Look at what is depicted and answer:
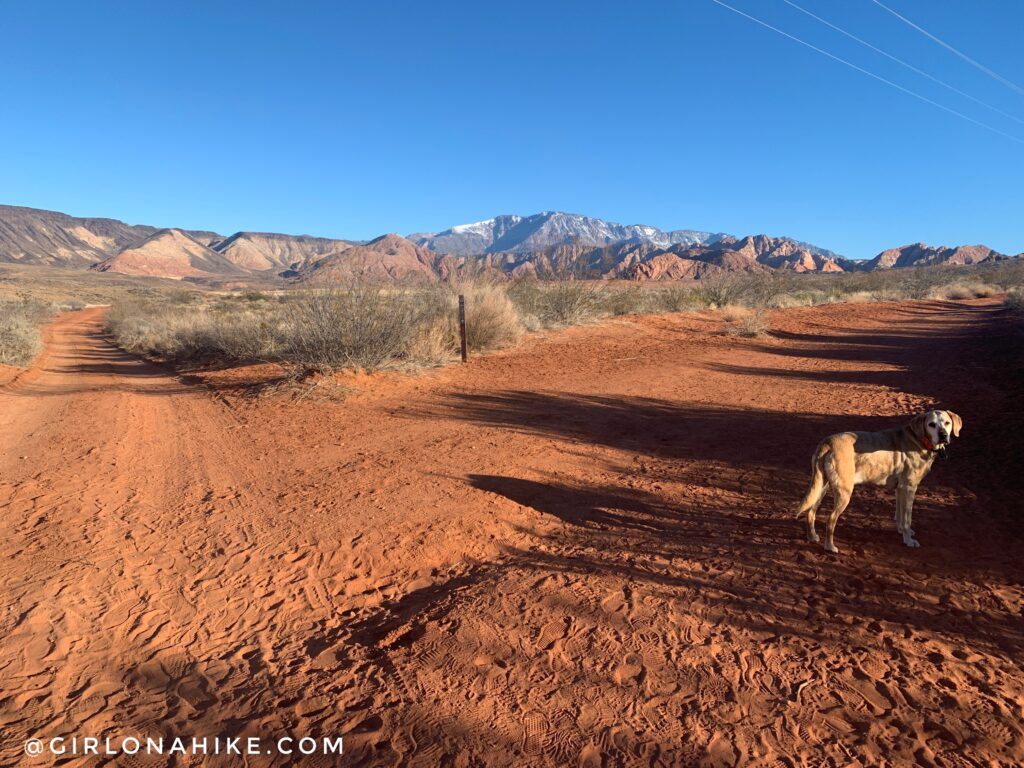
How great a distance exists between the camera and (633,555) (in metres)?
4.36

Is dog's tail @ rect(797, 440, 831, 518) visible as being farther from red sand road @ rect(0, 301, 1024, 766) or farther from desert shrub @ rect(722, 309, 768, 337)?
desert shrub @ rect(722, 309, 768, 337)

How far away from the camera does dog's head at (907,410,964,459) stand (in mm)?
4043

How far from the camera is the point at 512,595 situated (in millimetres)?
3898

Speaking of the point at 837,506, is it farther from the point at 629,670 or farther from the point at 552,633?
the point at 552,633

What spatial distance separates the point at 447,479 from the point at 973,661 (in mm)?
4582

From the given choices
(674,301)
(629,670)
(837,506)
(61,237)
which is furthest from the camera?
(61,237)

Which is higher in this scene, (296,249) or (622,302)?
(296,249)

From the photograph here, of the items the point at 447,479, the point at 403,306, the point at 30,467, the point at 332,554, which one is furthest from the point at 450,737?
the point at 403,306

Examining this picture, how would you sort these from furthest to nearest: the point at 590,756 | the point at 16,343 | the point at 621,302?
the point at 621,302, the point at 16,343, the point at 590,756

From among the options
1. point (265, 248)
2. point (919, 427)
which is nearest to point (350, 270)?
point (919, 427)

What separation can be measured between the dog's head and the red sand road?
84 cm

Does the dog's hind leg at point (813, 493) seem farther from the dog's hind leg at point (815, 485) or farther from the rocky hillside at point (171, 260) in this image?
the rocky hillside at point (171, 260)

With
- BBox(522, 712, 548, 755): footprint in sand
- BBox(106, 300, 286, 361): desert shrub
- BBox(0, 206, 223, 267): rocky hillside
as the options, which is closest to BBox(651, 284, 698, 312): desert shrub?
BBox(106, 300, 286, 361): desert shrub

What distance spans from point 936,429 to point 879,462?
449 mm
